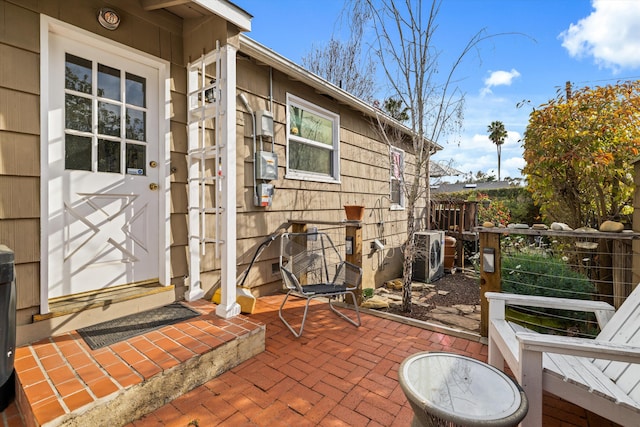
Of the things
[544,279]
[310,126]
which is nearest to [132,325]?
[310,126]

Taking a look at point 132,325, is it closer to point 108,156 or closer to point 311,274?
point 108,156

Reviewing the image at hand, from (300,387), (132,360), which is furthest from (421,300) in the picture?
(132,360)

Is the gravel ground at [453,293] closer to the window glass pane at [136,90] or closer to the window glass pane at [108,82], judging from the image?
the window glass pane at [136,90]

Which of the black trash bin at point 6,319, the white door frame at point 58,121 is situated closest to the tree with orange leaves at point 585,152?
the white door frame at point 58,121

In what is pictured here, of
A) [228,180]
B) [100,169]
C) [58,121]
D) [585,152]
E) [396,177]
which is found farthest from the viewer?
[396,177]

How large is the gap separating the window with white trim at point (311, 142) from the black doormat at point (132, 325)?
2.20m

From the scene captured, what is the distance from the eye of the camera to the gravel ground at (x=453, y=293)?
3.70 metres

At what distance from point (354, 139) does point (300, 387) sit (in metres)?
4.61

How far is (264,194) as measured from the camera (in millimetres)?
3570

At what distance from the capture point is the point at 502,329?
5.82 ft

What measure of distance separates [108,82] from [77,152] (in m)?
0.66

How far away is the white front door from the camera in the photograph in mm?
2164

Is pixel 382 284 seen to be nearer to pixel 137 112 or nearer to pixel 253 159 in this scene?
pixel 253 159

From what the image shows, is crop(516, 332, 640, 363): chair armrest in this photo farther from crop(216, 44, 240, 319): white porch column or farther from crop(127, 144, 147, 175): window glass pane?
crop(127, 144, 147, 175): window glass pane
